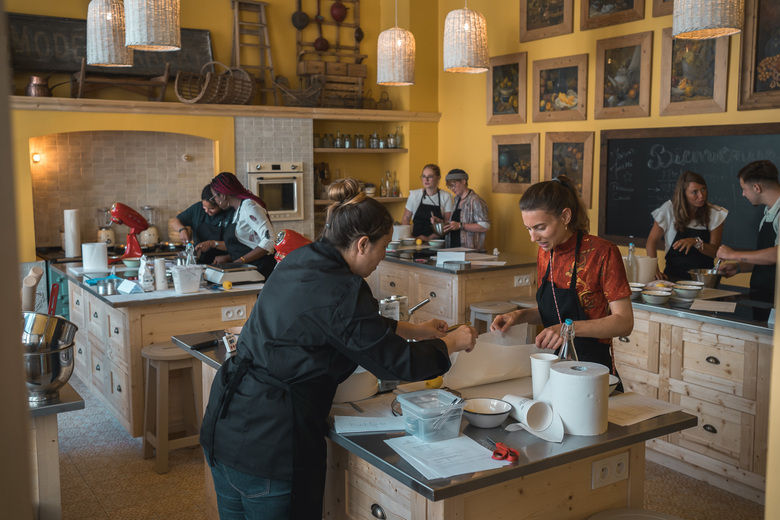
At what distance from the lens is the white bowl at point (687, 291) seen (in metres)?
4.42

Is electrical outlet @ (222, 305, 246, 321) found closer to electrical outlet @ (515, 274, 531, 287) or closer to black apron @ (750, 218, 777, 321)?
electrical outlet @ (515, 274, 531, 287)

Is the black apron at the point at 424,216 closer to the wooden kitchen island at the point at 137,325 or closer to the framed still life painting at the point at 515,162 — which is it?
the framed still life painting at the point at 515,162

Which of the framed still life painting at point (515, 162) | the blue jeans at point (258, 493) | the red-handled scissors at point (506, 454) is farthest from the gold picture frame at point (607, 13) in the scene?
the blue jeans at point (258, 493)

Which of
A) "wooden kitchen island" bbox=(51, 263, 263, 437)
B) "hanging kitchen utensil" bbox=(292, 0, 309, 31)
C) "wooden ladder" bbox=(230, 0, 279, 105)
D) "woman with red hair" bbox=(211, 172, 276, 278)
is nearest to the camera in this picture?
"wooden kitchen island" bbox=(51, 263, 263, 437)

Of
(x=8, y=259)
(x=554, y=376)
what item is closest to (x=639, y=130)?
(x=554, y=376)

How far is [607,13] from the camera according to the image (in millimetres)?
6996

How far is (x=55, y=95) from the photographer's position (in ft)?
24.3

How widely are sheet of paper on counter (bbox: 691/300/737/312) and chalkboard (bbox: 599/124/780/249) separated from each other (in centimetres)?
193

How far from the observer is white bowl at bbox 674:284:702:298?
4.42m

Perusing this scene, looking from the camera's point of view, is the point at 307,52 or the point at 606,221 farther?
the point at 307,52

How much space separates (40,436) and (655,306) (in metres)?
3.31

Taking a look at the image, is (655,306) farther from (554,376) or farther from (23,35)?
(23,35)

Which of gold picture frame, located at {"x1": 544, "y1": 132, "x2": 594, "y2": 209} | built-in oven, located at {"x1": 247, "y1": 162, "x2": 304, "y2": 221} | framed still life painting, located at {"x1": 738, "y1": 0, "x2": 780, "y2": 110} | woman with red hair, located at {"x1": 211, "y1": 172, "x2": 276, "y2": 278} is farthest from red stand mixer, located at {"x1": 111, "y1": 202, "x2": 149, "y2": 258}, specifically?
framed still life painting, located at {"x1": 738, "y1": 0, "x2": 780, "y2": 110}

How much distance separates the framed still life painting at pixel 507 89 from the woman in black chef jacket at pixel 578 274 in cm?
544
